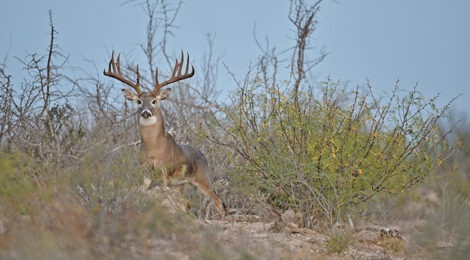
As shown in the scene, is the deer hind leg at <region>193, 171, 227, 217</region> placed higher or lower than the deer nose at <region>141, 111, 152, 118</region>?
lower

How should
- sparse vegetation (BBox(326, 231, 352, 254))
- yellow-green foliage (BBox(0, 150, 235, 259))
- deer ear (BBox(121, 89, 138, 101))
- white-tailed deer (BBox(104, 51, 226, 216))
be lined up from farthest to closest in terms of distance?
deer ear (BBox(121, 89, 138, 101)) < white-tailed deer (BBox(104, 51, 226, 216)) < sparse vegetation (BBox(326, 231, 352, 254)) < yellow-green foliage (BBox(0, 150, 235, 259))

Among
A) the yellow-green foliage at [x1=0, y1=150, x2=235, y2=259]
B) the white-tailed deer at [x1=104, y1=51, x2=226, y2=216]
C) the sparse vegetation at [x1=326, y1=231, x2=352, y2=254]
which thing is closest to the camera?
the yellow-green foliage at [x1=0, y1=150, x2=235, y2=259]

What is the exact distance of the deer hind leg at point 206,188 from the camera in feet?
29.9

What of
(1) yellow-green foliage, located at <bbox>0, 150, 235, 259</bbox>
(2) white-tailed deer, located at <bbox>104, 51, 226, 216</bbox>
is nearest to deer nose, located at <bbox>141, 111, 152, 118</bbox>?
(2) white-tailed deer, located at <bbox>104, 51, 226, 216</bbox>

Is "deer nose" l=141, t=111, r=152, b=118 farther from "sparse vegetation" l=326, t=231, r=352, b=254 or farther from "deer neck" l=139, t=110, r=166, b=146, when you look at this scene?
A: "sparse vegetation" l=326, t=231, r=352, b=254

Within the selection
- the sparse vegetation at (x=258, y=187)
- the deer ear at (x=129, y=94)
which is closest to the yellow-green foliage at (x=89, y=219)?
the sparse vegetation at (x=258, y=187)

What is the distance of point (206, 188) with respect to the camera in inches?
362

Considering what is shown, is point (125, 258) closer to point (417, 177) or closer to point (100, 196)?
point (100, 196)

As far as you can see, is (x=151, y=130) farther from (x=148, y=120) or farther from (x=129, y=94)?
(x=129, y=94)

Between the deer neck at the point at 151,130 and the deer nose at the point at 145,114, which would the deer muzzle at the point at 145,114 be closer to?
the deer nose at the point at 145,114

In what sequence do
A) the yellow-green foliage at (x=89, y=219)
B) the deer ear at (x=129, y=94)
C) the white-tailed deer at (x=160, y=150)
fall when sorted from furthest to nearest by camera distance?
the deer ear at (x=129, y=94) < the white-tailed deer at (x=160, y=150) < the yellow-green foliage at (x=89, y=219)

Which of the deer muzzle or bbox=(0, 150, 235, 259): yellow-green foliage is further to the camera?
the deer muzzle

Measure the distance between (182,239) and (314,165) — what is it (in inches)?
141

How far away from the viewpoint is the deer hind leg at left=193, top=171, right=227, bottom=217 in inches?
359
